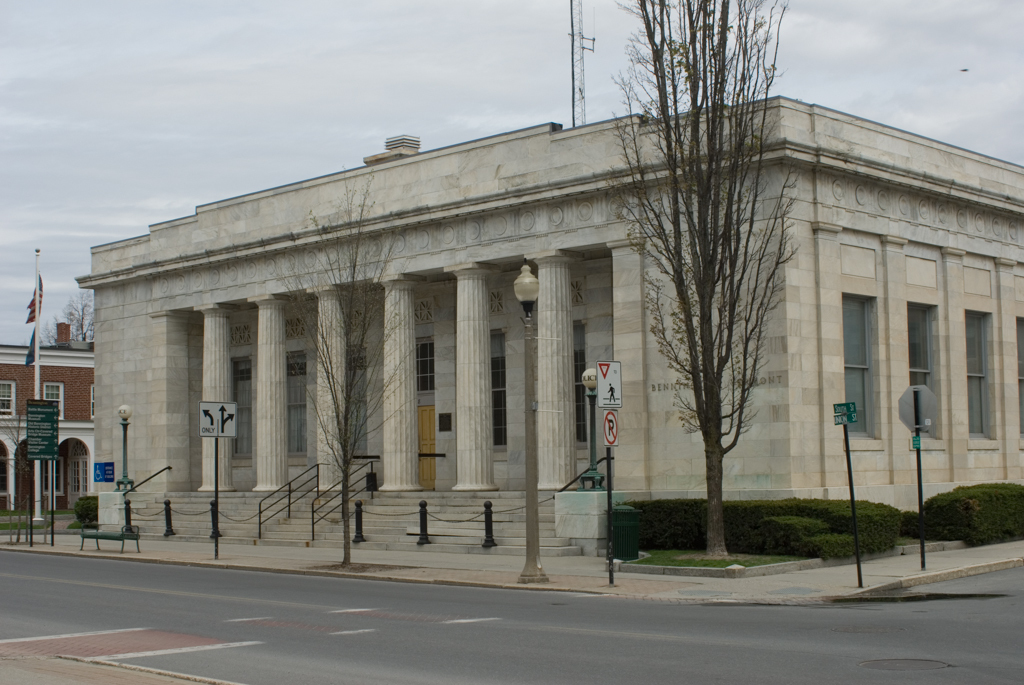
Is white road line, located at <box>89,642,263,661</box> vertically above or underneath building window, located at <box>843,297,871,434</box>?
underneath

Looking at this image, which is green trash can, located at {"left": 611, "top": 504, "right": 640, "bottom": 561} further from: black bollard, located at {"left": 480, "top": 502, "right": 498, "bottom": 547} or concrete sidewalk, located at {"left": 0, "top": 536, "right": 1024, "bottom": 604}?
black bollard, located at {"left": 480, "top": 502, "right": 498, "bottom": 547}

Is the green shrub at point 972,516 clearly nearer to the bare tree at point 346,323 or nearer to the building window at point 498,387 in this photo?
the building window at point 498,387

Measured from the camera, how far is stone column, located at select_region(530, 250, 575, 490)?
28922 mm

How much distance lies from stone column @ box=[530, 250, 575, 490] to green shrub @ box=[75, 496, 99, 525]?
18794mm

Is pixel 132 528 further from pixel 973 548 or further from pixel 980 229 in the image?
pixel 980 229

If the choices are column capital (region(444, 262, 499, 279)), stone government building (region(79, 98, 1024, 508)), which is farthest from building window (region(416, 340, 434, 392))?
column capital (region(444, 262, 499, 279))

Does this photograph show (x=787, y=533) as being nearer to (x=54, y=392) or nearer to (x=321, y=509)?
(x=321, y=509)

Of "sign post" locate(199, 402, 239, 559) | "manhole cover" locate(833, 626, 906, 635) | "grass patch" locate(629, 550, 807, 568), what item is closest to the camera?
"manhole cover" locate(833, 626, 906, 635)

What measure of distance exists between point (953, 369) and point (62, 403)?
2004 inches

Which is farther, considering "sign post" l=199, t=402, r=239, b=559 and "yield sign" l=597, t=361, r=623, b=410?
"sign post" l=199, t=402, r=239, b=559

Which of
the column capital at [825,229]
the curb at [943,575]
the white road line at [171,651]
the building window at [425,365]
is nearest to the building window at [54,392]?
the building window at [425,365]

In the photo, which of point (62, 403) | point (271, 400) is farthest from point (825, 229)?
point (62, 403)

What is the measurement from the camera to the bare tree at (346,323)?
26.2m

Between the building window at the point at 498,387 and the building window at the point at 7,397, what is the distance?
125 feet
